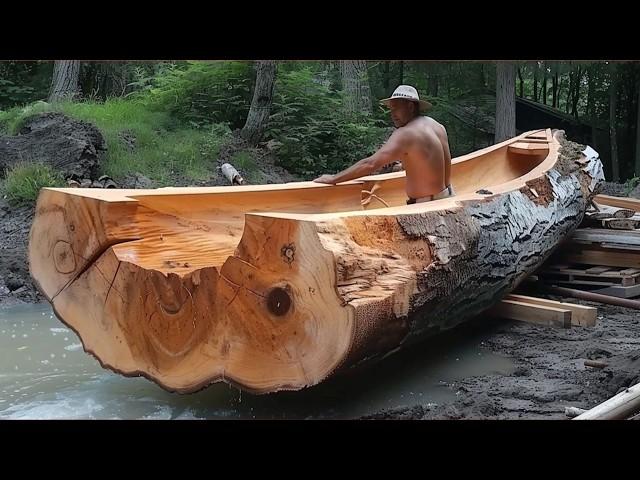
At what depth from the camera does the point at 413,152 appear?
372cm

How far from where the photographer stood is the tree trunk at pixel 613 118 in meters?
4.59

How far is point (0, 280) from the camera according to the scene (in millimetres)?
4762

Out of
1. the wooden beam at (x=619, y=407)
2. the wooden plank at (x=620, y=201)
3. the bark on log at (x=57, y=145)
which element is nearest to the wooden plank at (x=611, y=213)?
the wooden plank at (x=620, y=201)

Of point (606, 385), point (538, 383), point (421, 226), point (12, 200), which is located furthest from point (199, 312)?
point (12, 200)

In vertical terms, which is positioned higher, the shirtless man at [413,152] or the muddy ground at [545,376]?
the shirtless man at [413,152]

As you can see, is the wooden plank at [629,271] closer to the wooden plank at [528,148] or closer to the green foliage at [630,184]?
the wooden plank at [528,148]

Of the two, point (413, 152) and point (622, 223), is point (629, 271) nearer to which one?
point (622, 223)

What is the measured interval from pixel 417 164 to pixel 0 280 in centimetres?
278

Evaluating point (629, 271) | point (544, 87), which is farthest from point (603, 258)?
point (544, 87)

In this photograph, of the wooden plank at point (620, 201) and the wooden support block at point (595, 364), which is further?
the wooden plank at point (620, 201)

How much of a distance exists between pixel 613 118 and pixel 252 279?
12.3 feet

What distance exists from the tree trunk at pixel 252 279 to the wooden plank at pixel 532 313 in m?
0.45

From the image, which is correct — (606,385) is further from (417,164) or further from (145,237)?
(145,237)

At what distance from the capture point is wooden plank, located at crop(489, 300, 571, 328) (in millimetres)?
3932
